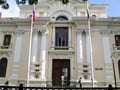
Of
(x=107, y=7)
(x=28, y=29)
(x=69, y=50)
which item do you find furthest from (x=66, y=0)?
(x=107, y=7)

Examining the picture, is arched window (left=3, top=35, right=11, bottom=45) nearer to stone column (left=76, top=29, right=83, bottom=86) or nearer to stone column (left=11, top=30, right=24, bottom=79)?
stone column (left=11, top=30, right=24, bottom=79)

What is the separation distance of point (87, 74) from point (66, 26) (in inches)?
293

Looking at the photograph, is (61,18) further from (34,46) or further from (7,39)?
(7,39)

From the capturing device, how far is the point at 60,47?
997 inches

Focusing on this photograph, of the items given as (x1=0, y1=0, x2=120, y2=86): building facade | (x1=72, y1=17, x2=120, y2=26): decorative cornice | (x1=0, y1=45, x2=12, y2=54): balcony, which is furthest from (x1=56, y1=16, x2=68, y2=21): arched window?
(x1=0, y1=45, x2=12, y2=54): balcony

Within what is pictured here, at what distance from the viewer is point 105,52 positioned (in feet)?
81.3

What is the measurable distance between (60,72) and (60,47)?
3363 mm

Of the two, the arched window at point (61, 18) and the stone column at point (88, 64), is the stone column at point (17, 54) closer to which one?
the arched window at point (61, 18)

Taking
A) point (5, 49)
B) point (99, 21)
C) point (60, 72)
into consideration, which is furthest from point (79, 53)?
point (5, 49)

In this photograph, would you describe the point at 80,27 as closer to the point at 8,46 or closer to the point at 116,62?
the point at 116,62

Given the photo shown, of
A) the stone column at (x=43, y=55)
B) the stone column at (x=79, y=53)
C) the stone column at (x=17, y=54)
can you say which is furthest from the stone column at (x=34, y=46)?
the stone column at (x=79, y=53)

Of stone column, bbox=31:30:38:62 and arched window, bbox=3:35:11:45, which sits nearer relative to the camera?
stone column, bbox=31:30:38:62

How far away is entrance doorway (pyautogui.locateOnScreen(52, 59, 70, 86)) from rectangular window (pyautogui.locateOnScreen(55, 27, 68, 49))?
2.26 metres

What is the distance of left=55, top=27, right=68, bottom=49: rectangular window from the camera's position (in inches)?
1017
